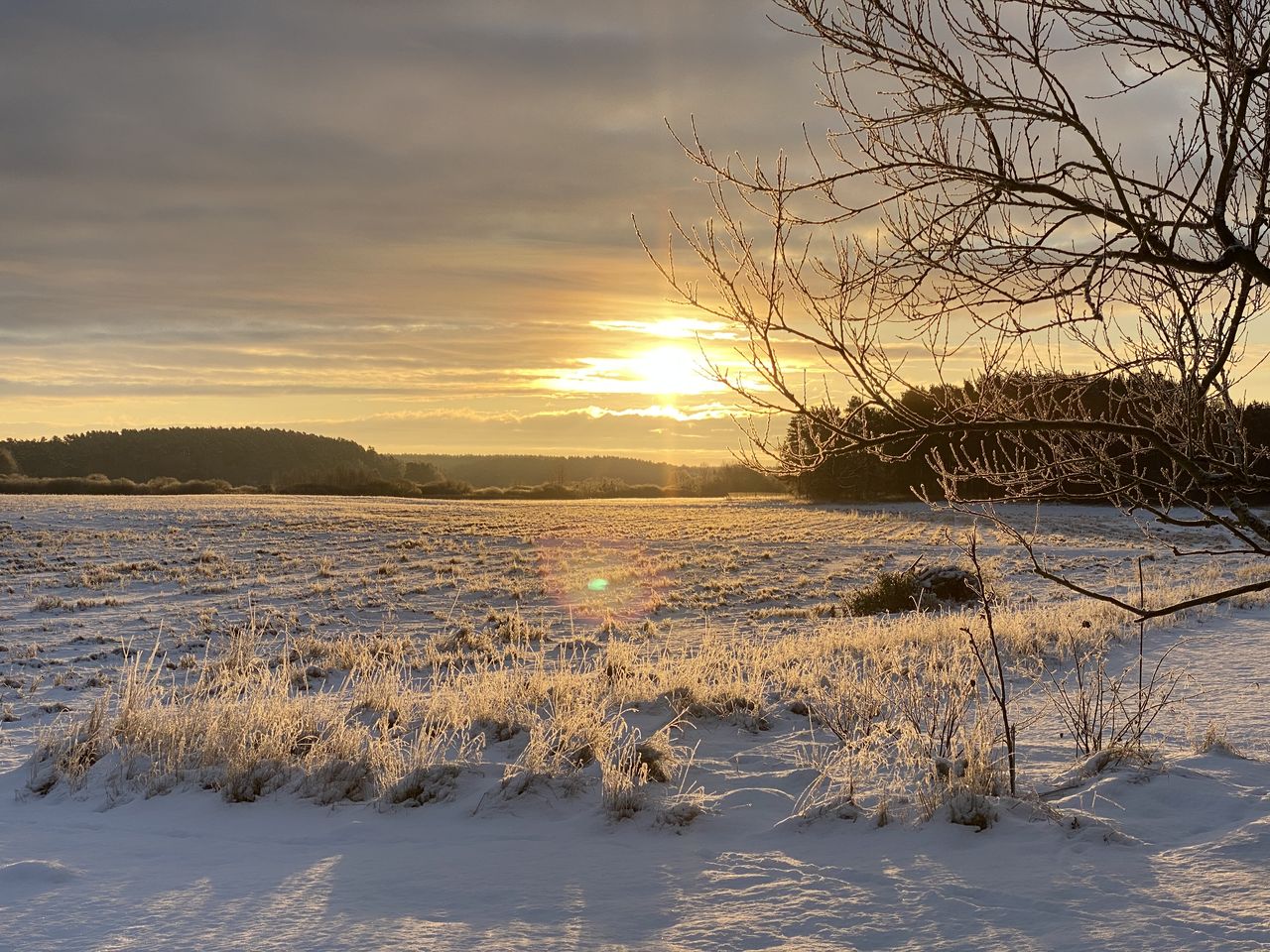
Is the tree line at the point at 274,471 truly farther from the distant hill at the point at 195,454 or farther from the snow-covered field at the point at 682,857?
the snow-covered field at the point at 682,857

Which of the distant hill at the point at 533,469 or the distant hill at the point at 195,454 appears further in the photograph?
the distant hill at the point at 533,469

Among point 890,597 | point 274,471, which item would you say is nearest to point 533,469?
point 274,471

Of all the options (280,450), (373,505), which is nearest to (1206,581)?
(373,505)

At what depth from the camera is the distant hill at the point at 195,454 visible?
10944cm

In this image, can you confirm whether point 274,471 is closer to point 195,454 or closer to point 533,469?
point 195,454

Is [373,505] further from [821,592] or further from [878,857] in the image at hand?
[878,857]

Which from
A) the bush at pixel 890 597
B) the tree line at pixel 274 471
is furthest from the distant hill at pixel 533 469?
the bush at pixel 890 597

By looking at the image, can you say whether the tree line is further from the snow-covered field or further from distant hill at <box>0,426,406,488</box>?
the snow-covered field

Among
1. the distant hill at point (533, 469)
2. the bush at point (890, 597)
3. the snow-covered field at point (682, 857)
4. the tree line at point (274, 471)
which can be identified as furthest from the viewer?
the distant hill at point (533, 469)

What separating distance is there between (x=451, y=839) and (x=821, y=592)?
18678 mm

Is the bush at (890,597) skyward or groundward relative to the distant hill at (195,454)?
groundward

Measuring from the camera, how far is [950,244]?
366cm

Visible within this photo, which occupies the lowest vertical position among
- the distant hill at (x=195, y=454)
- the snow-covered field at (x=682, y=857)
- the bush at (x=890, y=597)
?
the bush at (x=890, y=597)

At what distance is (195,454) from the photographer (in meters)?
121
